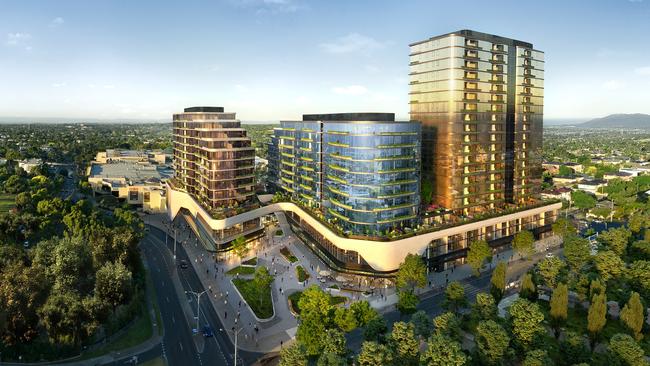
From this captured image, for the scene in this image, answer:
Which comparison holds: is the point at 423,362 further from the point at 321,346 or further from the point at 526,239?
the point at 526,239

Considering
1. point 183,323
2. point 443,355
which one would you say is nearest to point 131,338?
point 183,323

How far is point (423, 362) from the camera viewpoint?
54.6 m

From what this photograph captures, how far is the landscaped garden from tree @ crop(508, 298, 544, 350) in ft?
140

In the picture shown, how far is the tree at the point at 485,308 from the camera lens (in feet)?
224

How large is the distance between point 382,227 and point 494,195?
43935 mm

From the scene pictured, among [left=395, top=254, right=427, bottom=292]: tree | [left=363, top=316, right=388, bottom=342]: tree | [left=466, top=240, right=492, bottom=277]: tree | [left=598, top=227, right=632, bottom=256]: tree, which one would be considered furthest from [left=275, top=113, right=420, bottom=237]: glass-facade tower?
[left=598, top=227, right=632, bottom=256]: tree

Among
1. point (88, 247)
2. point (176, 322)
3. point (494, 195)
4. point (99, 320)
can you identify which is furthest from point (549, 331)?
point (88, 247)

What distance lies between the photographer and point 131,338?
71.3 metres

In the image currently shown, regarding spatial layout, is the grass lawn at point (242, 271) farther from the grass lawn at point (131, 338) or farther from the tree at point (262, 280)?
the grass lawn at point (131, 338)

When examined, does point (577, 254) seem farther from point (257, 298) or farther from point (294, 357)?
point (294, 357)

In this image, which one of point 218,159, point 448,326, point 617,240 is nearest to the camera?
point 448,326

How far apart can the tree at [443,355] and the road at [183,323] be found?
92.0 ft

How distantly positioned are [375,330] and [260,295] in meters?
31.5

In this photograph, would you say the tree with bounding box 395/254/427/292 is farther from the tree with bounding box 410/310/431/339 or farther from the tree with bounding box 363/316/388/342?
the tree with bounding box 363/316/388/342
